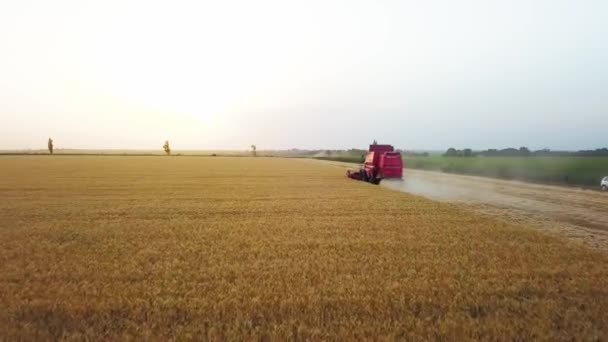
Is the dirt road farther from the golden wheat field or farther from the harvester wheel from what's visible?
the harvester wheel

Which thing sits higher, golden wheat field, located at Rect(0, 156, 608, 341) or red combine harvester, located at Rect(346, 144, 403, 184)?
red combine harvester, located at Rect(346, 144, 403, 184)

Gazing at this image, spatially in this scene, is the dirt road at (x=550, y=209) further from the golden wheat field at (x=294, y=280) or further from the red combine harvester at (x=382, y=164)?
the red combine harvester at (x=382, y=164)

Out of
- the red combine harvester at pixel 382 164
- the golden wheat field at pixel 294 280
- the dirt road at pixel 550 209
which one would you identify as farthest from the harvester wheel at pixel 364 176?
the golden wheat field at pixel 294 280

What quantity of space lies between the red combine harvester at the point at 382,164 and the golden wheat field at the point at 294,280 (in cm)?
1514

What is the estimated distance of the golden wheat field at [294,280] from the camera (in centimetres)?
548

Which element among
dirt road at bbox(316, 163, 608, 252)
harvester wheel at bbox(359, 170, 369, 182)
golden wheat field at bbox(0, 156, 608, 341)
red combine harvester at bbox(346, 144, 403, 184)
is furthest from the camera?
harvester wheel at bbox(359, 170, 369, 182)

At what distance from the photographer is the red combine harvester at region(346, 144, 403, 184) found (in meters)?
29.0

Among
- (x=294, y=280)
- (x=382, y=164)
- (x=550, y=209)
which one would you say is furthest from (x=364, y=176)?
(x=294, y=280)

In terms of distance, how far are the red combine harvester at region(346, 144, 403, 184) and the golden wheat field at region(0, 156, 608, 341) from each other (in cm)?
1514

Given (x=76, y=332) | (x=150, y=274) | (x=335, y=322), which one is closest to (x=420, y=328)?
(x=335, y=322)

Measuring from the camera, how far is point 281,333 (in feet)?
17.3

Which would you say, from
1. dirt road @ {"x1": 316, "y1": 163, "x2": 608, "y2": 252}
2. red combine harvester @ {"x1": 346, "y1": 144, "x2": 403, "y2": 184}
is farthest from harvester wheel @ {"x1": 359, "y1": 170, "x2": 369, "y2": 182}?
dirt road @ {"x1": 316, "y1": 163, "x2": 608, "y2": 252}

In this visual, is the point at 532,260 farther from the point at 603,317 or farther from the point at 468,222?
the point at 468,222

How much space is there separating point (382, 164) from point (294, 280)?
2272cm
